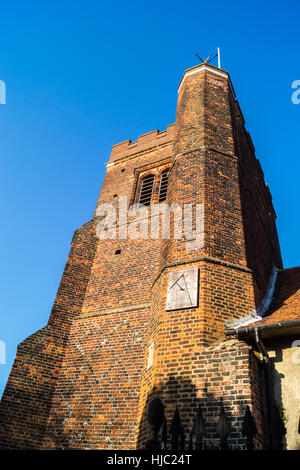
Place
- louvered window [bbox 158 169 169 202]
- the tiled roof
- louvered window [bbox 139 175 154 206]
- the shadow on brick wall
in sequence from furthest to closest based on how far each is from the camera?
louvered window [bbox 139 175 154 206] < louvered window [bbox 158 169 169 202] < the tiled roof < the shadow on brick wall

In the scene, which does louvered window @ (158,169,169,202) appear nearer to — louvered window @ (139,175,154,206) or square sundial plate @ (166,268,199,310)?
louvered window @ (139,175,154,206)

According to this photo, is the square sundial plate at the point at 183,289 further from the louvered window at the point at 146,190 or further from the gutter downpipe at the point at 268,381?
the louvered window at the point at 146,190

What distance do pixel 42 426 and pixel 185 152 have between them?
7160 millimetres

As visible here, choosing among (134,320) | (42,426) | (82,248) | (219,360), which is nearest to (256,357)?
(219,360)

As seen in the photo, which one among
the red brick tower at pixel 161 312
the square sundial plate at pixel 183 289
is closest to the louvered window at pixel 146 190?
the red brick tower at pixel 161 312

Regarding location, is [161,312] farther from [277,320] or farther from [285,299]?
[285,299]

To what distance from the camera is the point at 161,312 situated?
664 centimetres

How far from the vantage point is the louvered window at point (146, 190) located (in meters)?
12.8

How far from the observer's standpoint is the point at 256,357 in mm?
5832

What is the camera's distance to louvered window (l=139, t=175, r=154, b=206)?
1277 cm

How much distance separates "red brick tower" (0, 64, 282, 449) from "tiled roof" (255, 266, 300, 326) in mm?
366

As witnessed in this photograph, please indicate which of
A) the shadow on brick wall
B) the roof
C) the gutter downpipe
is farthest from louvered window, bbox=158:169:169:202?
the shadow on brick wall
